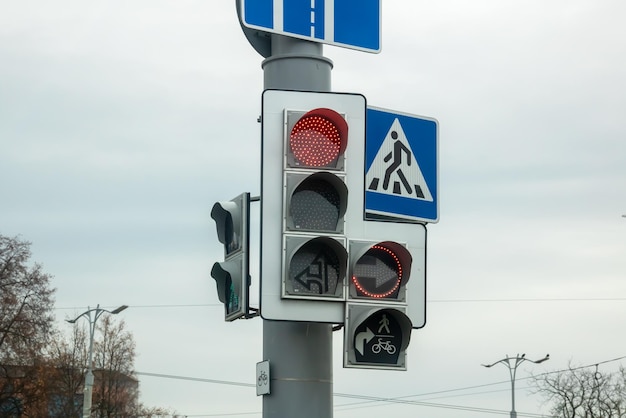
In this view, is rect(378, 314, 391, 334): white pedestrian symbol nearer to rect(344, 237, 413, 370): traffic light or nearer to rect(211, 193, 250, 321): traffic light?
rect(344, 237, 413, 370): traffic light

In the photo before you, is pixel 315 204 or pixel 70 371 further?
pixel 70 371

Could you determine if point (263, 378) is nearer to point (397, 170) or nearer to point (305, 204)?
point (305, 204)

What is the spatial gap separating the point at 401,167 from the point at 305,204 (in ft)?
3.87

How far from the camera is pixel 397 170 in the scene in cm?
695

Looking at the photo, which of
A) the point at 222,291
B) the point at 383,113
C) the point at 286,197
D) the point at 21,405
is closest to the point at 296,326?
the point at 222,291

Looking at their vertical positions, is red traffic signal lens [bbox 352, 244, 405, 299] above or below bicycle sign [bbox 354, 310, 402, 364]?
above

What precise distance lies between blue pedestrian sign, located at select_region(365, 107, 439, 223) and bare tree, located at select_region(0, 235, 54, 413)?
151 ft

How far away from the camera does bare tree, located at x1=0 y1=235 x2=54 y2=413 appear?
51250 mm

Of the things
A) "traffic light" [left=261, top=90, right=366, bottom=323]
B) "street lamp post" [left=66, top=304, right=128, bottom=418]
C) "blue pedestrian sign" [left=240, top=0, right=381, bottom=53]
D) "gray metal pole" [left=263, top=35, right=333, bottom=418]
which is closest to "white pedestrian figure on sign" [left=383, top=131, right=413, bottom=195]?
"blue pedestrian sign" [left=240, top=0, right=381, bottom=53]

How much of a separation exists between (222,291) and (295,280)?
702 millimetres

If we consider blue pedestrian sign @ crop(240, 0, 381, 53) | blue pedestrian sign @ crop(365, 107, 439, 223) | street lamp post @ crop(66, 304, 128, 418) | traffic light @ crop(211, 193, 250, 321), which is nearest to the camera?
traffic light @ crop(211, 193, 250, 321)

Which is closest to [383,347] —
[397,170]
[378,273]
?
[378,273]

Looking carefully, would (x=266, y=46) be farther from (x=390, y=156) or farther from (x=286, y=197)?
(x=286, y=197)

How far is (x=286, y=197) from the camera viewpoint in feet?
19.3
